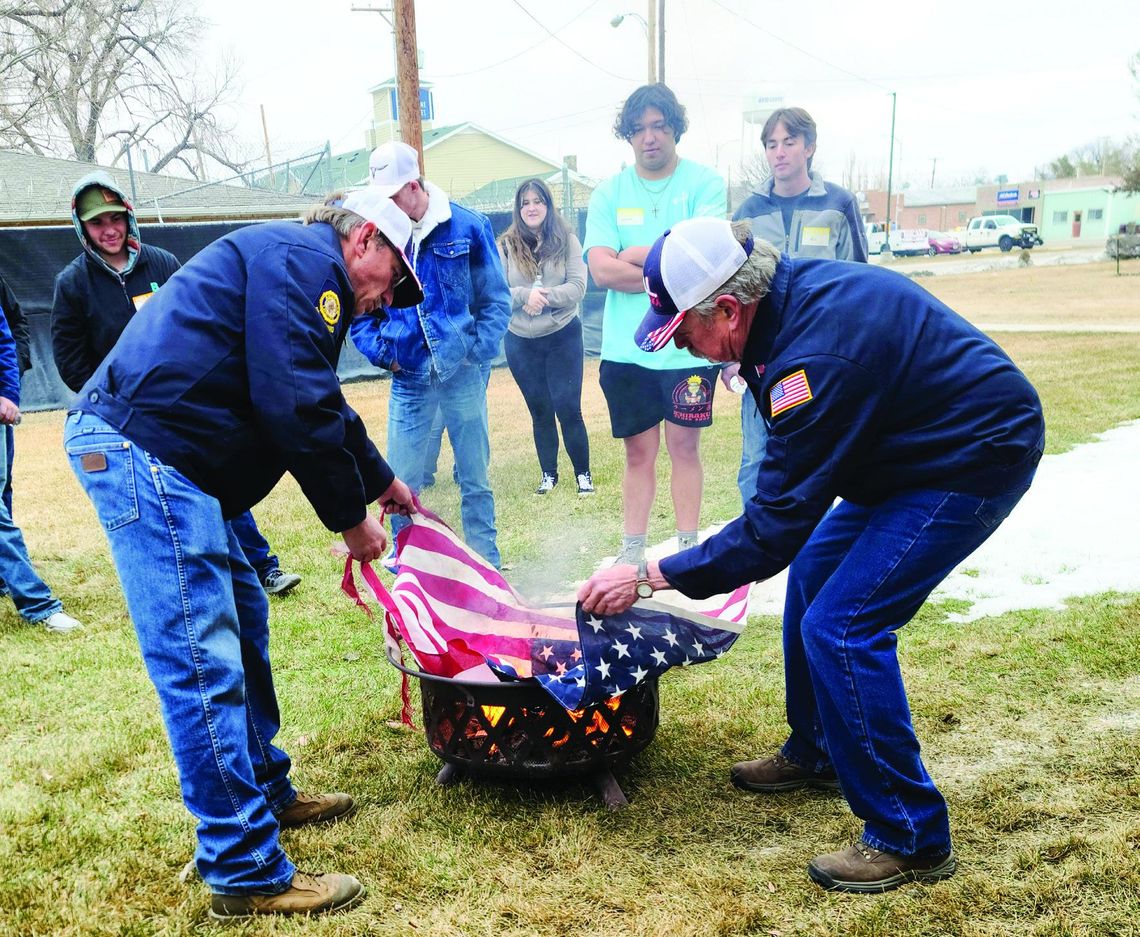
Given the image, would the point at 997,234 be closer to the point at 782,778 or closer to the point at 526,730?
the point at 782,778

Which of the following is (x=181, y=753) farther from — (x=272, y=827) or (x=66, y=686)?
(x=66, y=686)

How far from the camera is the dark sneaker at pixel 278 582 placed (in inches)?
202

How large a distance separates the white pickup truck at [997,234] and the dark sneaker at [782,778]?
51.0m

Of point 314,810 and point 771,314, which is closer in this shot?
point 771,314

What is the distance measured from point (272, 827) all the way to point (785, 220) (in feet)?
12.4

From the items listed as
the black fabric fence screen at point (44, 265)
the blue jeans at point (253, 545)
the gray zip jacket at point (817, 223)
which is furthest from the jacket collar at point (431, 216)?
the black fabric fence screen at point (44, 265)

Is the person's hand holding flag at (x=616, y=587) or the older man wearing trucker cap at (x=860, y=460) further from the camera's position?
the person's hand holding flag at (x=616, y=587)

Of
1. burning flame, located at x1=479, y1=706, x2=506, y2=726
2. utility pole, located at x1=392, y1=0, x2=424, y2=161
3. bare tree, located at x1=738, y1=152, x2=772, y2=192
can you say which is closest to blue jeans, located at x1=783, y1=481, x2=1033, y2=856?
burning flame, located at x1=479, y1=706, x2=506, y2=726

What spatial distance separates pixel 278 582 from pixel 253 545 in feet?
1.05

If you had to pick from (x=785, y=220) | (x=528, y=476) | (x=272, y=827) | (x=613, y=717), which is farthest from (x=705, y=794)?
(x=528, y=476)

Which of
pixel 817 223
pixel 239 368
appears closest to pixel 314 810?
pixel 239 368

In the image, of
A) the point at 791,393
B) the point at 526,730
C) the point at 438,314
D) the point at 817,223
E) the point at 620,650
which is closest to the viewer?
the point at 791,393

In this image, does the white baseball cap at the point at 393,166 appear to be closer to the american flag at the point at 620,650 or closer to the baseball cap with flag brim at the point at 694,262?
the baseball cap with flag brim at the point at 694,262

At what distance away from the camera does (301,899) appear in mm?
2400
